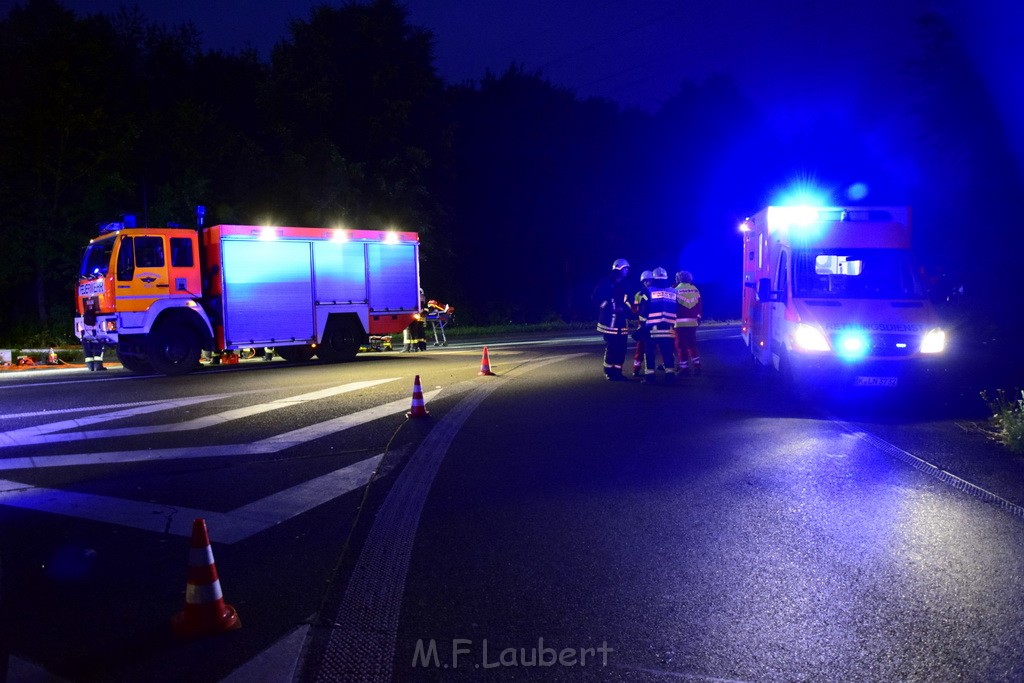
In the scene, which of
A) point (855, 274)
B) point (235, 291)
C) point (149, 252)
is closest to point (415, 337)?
point (235, 291)

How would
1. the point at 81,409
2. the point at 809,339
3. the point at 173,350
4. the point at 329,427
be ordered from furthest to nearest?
the point at 173,350
the point at 81,409
the point at 809,339
the point at 329,427

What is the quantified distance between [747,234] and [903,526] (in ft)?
41.8

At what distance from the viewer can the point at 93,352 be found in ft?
58.9

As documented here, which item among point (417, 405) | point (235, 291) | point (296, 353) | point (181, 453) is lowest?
point (181, 453)

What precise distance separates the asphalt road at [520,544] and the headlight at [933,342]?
0.84 meters

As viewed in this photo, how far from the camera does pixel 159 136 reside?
1345 inches

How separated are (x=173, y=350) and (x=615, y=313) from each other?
331 inches

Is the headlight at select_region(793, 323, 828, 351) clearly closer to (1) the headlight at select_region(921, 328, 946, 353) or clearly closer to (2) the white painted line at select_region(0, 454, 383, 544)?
(1) the headlight at select_region(921, 328, 946, 353)

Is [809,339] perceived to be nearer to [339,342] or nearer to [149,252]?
[339,342]

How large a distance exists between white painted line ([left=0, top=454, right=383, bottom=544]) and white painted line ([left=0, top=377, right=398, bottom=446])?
2333 mm

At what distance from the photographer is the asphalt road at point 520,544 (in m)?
4.25

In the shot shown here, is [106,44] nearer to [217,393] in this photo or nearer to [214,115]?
[214,115]

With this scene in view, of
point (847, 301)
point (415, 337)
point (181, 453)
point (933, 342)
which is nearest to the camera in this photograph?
point (181, 453)

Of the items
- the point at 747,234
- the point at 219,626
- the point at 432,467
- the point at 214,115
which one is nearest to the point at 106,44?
the point at 214,115
